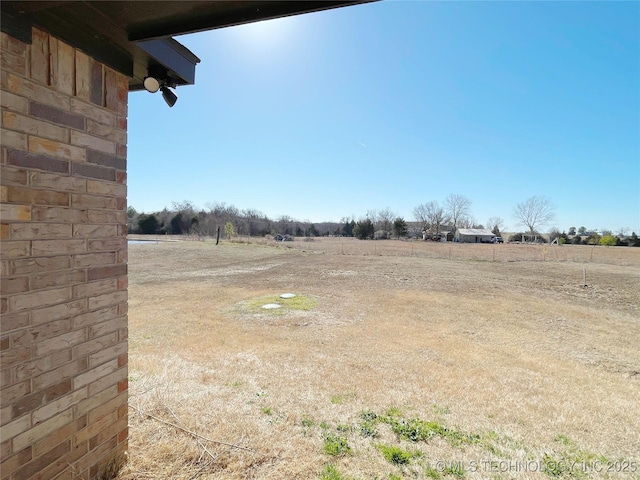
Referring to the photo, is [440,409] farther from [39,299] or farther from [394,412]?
[39,299]

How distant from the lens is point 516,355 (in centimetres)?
438

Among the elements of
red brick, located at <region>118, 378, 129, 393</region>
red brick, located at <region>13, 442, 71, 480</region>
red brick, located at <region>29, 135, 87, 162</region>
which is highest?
red brick, located at <region>29, 135, 87, 162</region>

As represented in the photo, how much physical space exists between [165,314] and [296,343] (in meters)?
3.16

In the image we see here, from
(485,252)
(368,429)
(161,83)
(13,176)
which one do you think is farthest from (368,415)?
(485,252)

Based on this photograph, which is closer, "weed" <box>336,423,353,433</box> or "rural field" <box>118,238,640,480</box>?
"rural field" <box>118,238,640,480</box>

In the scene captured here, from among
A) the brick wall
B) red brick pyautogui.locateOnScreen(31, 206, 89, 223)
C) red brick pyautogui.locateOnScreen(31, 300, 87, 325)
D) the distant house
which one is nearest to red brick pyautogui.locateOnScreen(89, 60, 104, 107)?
the brick wall

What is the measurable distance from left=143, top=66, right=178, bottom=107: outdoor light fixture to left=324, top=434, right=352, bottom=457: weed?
2671mm

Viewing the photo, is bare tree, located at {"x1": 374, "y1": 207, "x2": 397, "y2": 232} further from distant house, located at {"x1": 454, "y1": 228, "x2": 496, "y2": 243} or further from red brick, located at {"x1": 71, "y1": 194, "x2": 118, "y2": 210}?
red brick, located at {"x1": 71, "y1": 194, "x2": 118, "y2": 210}

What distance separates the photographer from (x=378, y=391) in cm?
308

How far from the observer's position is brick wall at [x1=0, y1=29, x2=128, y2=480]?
1.22 metres

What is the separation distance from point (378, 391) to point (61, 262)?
9.41 feet

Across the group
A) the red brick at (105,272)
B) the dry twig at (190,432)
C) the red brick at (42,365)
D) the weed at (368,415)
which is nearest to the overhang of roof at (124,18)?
the red brick at (105,272)

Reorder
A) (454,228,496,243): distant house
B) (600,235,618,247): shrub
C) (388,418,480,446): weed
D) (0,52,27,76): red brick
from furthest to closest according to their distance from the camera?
(454,228,496,243): distant house, (600,235,618,247): shrub, (388,418,480,446): weed, (0,52,27,76): red brick

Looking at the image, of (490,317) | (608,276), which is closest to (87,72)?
(490,317)
